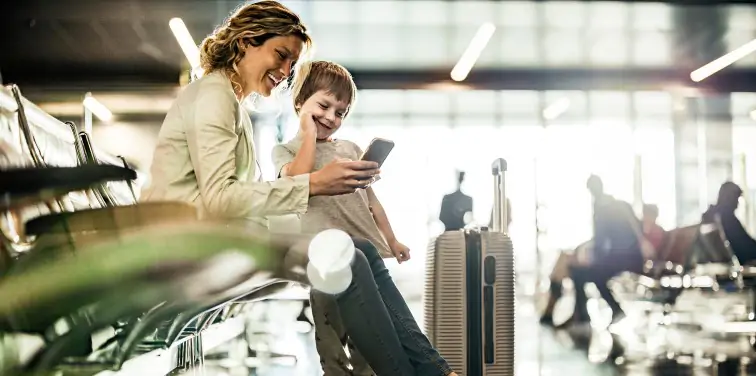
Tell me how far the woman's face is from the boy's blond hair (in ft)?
1.83

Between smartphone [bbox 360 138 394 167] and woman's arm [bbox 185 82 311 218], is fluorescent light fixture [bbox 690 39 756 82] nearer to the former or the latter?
smartphone [bbox 360 138 394 167]

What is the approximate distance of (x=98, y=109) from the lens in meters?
12.4

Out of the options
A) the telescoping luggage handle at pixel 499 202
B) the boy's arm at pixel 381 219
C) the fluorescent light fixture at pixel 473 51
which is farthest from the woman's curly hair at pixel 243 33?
the fluorescent light fixture at pixel 473 51

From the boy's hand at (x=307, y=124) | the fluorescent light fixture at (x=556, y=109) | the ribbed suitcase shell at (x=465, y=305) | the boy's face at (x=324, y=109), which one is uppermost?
the fluorescent light fixture at (x=556, y=109)

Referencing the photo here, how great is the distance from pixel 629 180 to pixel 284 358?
1353 centimetres

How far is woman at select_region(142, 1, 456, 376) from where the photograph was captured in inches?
65.1

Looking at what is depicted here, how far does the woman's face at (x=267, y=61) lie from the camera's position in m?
1.99

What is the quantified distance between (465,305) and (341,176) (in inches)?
44.6

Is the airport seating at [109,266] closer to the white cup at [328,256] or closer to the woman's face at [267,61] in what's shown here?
the white cup at [328,256]

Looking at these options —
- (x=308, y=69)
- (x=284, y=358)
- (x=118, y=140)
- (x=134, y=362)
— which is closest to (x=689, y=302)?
(x=284, y=358)

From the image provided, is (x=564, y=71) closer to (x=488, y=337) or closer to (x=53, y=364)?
(x=488, y=337)

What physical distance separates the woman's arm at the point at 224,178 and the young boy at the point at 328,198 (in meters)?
0.77

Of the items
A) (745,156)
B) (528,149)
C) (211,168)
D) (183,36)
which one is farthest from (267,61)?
(745,156)

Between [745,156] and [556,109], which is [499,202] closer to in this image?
[556,109]
